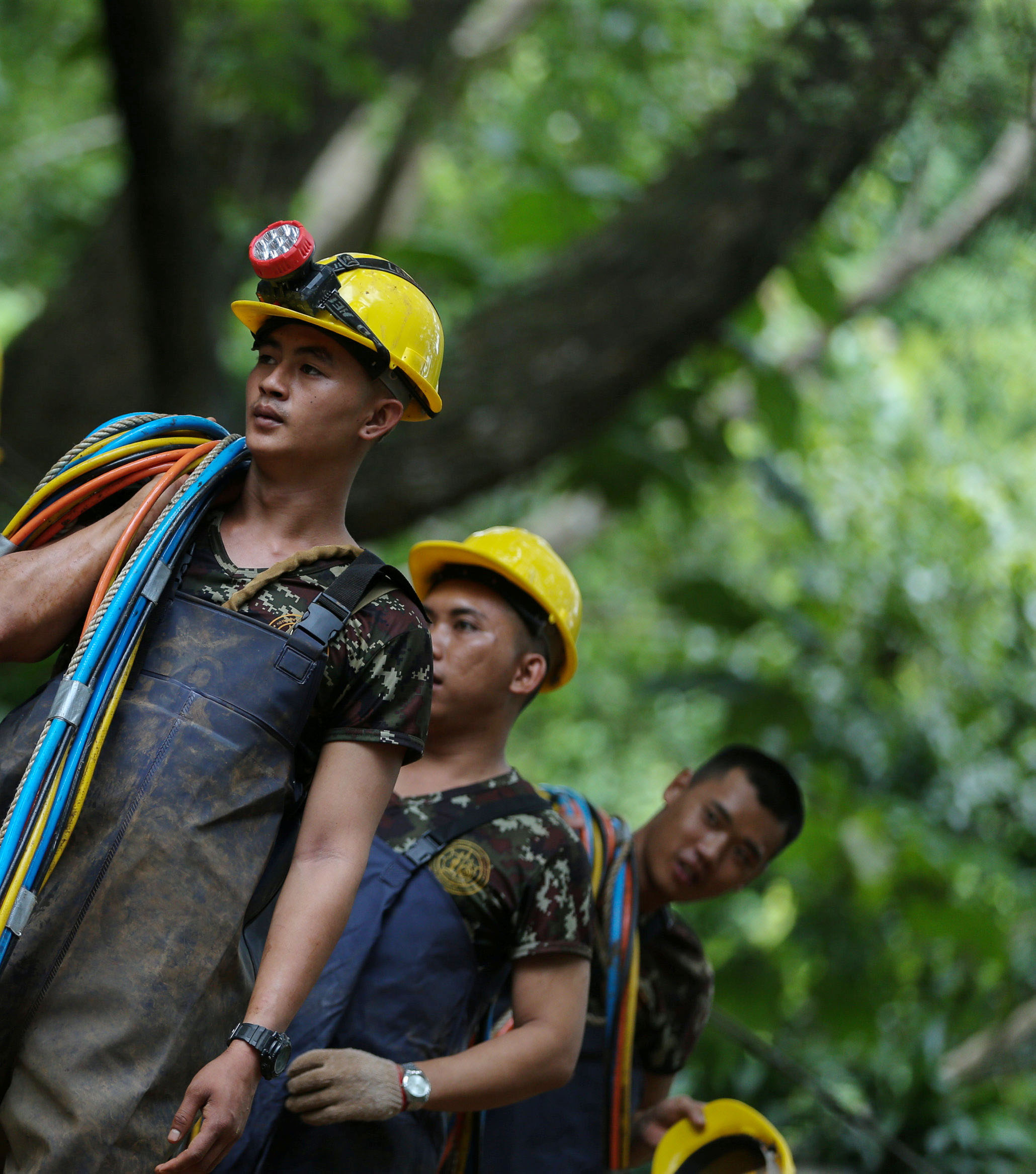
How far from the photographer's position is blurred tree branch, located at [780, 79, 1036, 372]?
5.61m

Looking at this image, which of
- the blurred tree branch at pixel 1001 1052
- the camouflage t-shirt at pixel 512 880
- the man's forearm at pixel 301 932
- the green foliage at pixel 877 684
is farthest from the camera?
the blurred tree branch at pixel 1001 1052

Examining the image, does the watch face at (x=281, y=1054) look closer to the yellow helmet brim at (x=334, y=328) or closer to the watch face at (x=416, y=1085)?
the watch face at (x=416, y=1085)

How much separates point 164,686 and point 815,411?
22.5 feet

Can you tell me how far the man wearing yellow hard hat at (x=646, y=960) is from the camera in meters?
2.43

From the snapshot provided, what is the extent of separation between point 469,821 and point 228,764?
68 cm

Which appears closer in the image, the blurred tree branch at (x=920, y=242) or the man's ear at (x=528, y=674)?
the man's ear at (x=528, y=674)

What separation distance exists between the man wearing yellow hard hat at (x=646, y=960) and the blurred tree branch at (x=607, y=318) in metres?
1.96

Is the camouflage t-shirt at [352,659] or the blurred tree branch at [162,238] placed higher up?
the blurred tree branch at [162,238]

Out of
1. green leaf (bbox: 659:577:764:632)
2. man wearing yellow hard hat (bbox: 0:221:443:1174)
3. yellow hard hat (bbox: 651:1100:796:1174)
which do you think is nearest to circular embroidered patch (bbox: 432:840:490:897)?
man wearing yellow hard hat (bbox: 0:221:443:1174)

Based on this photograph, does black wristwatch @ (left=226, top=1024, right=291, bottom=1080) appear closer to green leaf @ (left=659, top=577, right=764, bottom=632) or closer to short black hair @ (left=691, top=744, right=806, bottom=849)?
short black hair @ (left=691, top=744, right=806, bottom=849)

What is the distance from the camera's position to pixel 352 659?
63.1 inches

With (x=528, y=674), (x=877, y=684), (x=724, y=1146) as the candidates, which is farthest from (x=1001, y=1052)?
(x=528, y=674)

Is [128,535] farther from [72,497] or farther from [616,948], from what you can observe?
[616,948]

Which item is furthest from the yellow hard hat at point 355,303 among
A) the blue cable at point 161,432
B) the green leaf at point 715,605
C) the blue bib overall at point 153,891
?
the green leaf at point 715,605
